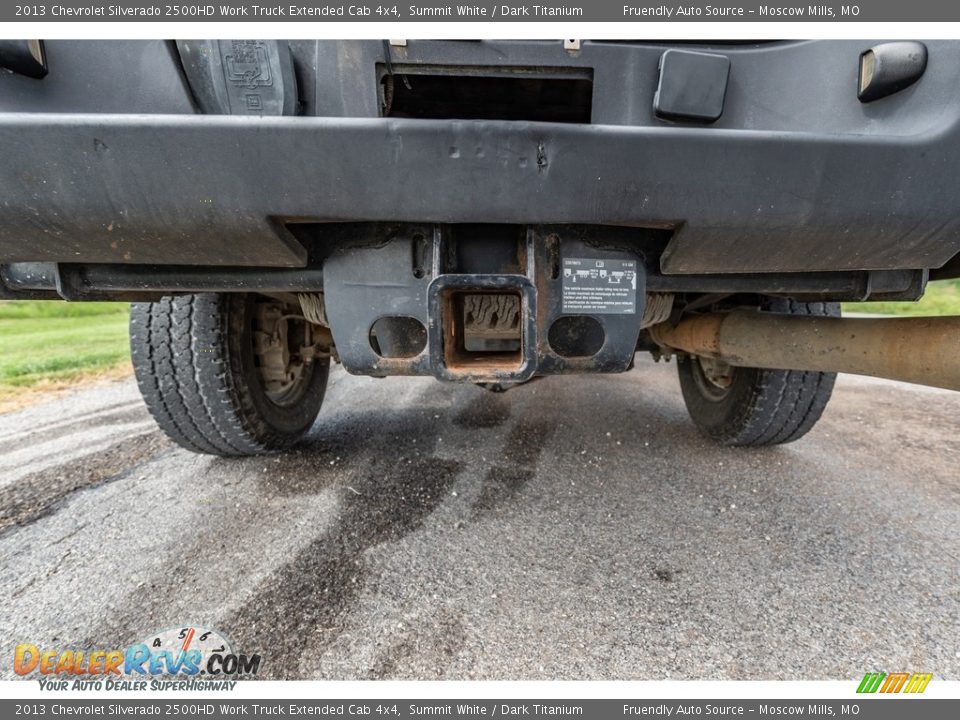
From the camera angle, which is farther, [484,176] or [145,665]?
[145,665]

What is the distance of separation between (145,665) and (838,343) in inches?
67.3

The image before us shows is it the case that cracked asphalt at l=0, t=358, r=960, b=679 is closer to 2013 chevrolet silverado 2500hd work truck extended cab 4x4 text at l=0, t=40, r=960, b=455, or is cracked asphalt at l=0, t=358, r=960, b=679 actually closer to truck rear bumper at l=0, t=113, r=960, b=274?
2013 chevrolet silverado 2500hd work truck extended cab 4x4 text at l=0, t=40, r=960, b=455

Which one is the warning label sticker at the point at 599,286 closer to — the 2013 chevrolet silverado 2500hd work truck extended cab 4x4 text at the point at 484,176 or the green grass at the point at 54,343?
the 2013 chevrolet silverado 2500hd work truck extended cab 4x4 text at the point at 484,176

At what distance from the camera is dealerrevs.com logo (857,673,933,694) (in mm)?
794

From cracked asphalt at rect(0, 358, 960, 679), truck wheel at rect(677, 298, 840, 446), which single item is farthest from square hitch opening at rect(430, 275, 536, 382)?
truck wheel at rect(677, 298, 840, 446)

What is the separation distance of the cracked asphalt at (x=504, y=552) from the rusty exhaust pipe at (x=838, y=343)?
51cm

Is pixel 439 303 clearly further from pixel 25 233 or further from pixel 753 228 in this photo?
pixel 25 233

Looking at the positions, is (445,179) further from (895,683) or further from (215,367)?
(895,683)

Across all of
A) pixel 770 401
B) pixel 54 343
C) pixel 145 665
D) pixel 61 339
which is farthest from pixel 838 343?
pixel 61 339

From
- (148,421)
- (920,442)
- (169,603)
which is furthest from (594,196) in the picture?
(148,421)

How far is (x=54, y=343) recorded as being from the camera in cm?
408

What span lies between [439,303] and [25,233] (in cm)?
69

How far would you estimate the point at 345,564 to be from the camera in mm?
1069

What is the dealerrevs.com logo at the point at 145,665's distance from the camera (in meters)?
0.80
